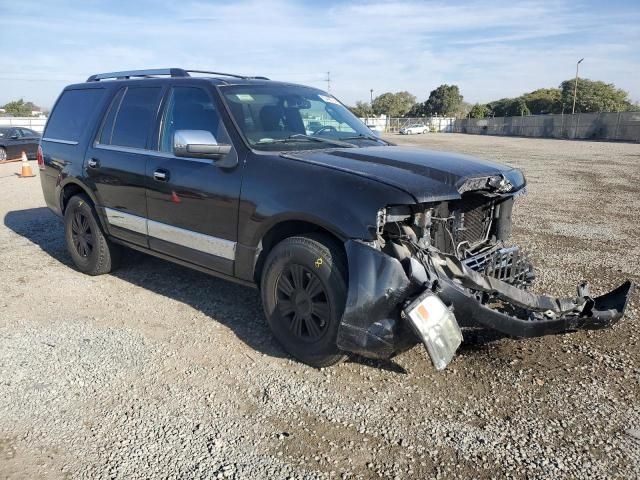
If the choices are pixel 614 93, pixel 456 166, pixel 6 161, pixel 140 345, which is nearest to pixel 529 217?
pixel 456 166

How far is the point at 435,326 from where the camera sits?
3.03 metres

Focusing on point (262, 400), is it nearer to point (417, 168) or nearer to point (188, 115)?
point (417, 168)

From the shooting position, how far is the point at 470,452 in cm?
280

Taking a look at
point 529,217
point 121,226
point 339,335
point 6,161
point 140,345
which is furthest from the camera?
point 6,161

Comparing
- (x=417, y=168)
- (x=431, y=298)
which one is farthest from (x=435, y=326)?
(x=417, y=168)

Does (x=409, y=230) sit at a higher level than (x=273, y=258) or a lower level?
higher

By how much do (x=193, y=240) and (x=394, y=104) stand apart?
367 feet

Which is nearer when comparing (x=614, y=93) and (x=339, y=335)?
(x=339, y=335)

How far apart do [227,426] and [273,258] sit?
116cm

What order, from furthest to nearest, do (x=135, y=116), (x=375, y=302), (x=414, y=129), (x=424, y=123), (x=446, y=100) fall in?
(x=446, y=100)
(x=424, y=123)
(x=414, y=129)
(x=135, y=116)
(x=375, y=302)

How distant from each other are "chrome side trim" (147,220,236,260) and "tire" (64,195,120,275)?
41.6 inches

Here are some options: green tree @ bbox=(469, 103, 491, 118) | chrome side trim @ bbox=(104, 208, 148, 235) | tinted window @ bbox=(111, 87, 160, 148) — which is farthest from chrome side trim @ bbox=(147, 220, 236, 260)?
green tree @ bbox=(469, 103, 491, 118)

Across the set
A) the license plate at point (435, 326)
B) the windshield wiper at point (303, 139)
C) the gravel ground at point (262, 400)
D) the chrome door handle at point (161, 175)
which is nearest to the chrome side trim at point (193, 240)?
the chrome door handle at point (161, 175)

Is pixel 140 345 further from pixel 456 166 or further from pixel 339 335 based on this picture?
pixel 456 166
